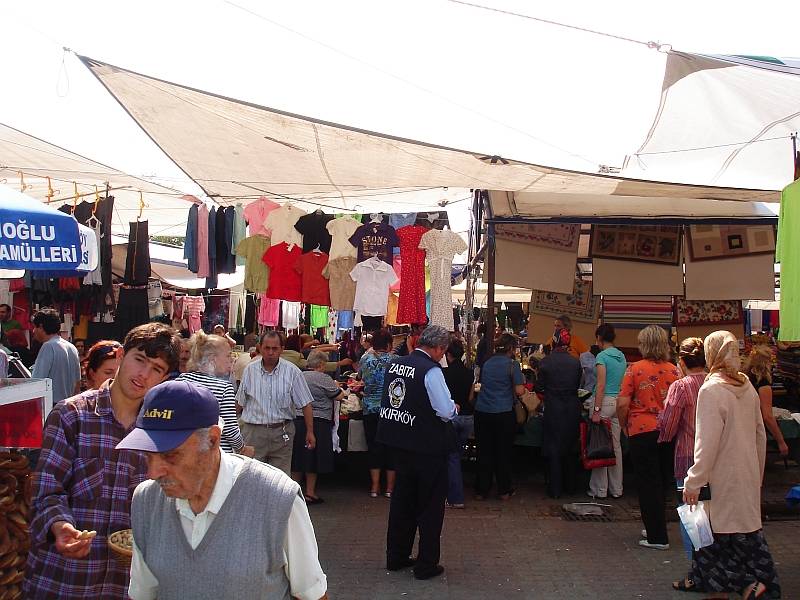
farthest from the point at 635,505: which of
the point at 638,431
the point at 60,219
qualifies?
the point at 60,219

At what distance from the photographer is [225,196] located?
31.3ft

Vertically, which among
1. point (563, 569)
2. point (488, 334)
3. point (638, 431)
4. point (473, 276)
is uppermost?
point (473, 276)

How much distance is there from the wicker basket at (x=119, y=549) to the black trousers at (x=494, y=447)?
6.37 meters

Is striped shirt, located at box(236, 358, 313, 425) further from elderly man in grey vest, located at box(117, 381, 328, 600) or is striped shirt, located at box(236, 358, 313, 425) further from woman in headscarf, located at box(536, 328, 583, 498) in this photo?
elderly man in grey vest, located at box(117, 381, 328, 600)

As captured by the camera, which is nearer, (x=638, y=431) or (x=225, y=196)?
(x=638, y=431)

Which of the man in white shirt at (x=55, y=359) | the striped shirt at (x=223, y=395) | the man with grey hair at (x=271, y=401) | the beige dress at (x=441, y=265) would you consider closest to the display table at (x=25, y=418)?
the striped shirt at (x=223, y=395)

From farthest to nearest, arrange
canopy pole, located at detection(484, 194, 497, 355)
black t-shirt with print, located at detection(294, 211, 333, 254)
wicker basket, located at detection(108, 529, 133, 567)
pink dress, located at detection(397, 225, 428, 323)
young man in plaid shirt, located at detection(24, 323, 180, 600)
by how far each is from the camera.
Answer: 1. canopy pole, located at detection(484, 194, 497, 355)
2. black t-shirt with print, located at detection(294, 211, 333, 254)
3. pink dress, located at detection(397, 225, 428, 323)
4. young man in plaid shirt, located at detection(24, 323, 180, 600)
5. wicker basket, located at detection(108, 529, 133, 567)

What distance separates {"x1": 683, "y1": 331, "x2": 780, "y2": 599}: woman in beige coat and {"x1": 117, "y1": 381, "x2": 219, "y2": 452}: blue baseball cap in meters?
3.65

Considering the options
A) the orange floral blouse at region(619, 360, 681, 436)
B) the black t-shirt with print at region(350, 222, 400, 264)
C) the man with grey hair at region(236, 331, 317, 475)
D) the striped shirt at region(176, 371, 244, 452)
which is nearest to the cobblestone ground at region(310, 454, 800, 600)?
the man with grey hair at region(236, 331, 317, 475)

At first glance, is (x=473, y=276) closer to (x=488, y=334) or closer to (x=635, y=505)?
(x=488, y=334)

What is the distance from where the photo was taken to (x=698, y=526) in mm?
5035

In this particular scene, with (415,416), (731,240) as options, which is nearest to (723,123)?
(415,416)

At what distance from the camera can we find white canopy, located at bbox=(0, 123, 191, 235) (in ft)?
26.0

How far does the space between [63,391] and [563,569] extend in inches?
200
